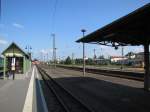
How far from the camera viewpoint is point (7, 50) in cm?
3500

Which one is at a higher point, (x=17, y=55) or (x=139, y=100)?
(x=17, y=55)

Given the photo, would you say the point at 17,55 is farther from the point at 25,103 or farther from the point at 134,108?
the point at 134,108

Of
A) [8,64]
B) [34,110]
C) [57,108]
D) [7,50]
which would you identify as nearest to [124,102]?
[57,108]

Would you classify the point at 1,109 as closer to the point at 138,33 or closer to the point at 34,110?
the point at 34,110

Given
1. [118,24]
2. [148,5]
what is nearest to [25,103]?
[118,24]

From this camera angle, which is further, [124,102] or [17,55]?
[17,55]

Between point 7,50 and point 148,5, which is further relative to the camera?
point 7,50

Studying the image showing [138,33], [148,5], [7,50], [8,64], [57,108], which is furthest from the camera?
[8,64]

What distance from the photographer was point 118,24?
557 inches

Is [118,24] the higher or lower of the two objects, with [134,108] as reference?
higher

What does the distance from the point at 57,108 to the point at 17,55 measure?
23.4 m

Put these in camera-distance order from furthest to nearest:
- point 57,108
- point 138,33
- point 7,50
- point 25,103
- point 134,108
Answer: point 7,50 < point 138,33 < point 25,103 < point 57,108 < point 134,108

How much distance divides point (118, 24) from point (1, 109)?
6250mm

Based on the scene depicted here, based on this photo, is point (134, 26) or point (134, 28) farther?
point (134, 28)
